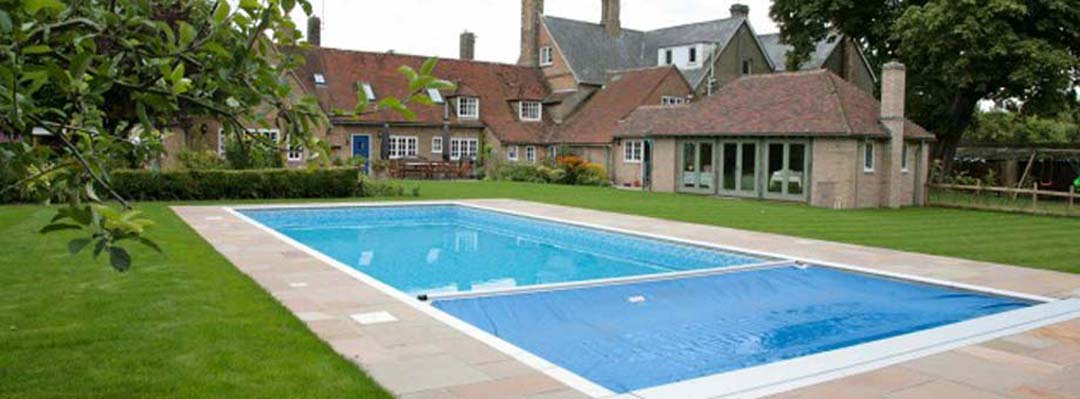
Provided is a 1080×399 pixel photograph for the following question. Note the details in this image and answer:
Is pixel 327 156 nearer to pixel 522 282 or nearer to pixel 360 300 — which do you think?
pixel 360 300

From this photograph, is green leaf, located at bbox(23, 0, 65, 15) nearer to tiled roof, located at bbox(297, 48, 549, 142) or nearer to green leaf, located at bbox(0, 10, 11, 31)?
green leaf, located at bbox(0, 10, 11, 31)

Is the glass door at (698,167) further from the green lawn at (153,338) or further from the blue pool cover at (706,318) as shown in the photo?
the green lawn at (153,338)

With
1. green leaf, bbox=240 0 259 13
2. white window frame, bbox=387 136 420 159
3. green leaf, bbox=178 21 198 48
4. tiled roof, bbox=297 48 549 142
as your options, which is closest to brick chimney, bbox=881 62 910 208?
tiled roof, bbox=297 48 549 142

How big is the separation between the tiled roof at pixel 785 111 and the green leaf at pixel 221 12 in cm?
2341

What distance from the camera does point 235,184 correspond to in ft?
77.4

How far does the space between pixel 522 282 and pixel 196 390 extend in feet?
25.3

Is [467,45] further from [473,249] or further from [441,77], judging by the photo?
[473,249]

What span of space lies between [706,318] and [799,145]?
1733cm

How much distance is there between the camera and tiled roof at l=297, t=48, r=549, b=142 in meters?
38.2

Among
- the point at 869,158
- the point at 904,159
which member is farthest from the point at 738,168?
the point at 904,159

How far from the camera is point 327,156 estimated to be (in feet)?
11.1

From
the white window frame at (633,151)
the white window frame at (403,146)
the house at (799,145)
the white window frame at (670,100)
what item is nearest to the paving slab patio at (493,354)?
the house at (799,145)

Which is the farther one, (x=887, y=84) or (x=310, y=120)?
(x=887, y=84)

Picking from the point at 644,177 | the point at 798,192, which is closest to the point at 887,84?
the point at 798,192
